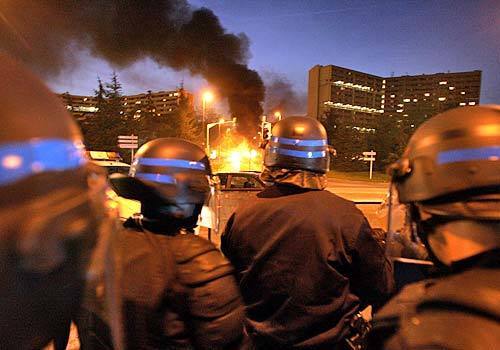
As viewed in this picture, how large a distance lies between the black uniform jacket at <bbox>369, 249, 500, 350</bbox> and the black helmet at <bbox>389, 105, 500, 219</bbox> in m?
0.16

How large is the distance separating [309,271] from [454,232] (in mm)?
1113

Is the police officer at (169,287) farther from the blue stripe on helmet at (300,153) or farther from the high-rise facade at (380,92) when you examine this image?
the high-rise facade at (380,92)

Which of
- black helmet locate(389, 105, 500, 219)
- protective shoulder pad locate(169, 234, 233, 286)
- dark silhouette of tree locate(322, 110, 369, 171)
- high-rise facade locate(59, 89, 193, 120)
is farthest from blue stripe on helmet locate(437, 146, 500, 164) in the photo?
dark silhouette of tree locate(322, 110, 369, 171)

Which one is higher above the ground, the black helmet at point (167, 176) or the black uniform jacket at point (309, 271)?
the black helmet at point (167, 176)

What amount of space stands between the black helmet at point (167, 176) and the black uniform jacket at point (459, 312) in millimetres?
1193

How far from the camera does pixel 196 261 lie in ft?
5.41

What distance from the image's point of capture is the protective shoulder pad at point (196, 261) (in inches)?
63.2

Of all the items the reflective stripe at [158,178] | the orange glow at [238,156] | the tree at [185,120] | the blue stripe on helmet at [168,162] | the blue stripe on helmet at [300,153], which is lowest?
the orange glow at [238,156]

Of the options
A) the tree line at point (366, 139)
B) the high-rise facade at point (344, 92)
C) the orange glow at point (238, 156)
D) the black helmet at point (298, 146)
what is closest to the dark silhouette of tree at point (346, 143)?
the tree line at point (366, 139)

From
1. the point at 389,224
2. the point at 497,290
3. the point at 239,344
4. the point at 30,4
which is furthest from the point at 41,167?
the point at 30,4

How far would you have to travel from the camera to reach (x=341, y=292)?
218 cm

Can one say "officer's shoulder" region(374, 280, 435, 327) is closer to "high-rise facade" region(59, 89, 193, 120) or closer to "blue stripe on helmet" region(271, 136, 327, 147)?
"blue stripe on helmet" region(271, 136, 327, 147)

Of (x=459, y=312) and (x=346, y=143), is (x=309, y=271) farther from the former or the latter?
(x=346, y=143)

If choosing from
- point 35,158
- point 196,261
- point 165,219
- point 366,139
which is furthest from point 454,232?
point 366,139
